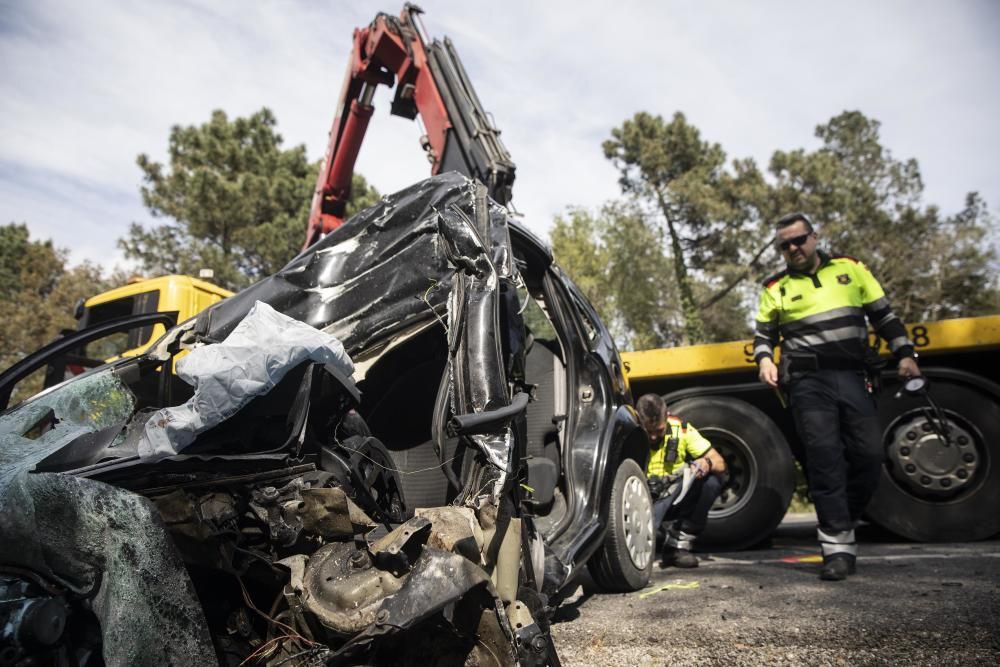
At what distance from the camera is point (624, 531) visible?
3311 millimetres

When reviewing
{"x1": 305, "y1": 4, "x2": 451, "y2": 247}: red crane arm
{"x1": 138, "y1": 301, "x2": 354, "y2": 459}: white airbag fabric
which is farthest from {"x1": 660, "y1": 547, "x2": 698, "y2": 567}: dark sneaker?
{"x1": 305, "y1": 4, "x2": 451, "y2": 247}: red crane arm

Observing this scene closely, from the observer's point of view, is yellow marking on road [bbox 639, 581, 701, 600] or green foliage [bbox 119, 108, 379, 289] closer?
yellow marking on road [bbox 639, 581, 701, 600]

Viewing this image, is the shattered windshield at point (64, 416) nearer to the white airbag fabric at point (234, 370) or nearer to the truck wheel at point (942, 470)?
the white airbag fabric at point (234, 370)

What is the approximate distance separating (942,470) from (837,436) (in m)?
1.45

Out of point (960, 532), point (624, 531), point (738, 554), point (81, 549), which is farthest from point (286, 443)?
point (960, 532)

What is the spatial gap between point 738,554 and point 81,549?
4387mm

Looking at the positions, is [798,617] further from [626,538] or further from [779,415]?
[779,415]

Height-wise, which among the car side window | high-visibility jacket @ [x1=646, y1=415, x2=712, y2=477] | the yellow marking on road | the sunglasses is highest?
the sunglasses

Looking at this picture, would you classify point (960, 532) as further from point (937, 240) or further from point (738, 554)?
point (937, 240)

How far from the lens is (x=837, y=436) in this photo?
3740 millimetres

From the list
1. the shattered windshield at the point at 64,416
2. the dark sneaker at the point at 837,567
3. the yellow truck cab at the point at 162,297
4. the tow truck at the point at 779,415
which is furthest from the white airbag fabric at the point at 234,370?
the yellow truck cab at the point at 162,297

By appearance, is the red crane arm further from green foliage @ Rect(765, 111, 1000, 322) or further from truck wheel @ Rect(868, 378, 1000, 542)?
green foliage @ Rect(765, 111, 1000, 322)

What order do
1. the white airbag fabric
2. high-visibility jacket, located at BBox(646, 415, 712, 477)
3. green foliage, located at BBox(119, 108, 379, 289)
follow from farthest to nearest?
green foliage, located at BBox(119, 108, 379, 289), high-visibility jacket, located at BBox(646, 415, 712, 477), the white airbag fabric

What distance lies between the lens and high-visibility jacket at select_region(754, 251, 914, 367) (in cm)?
384
